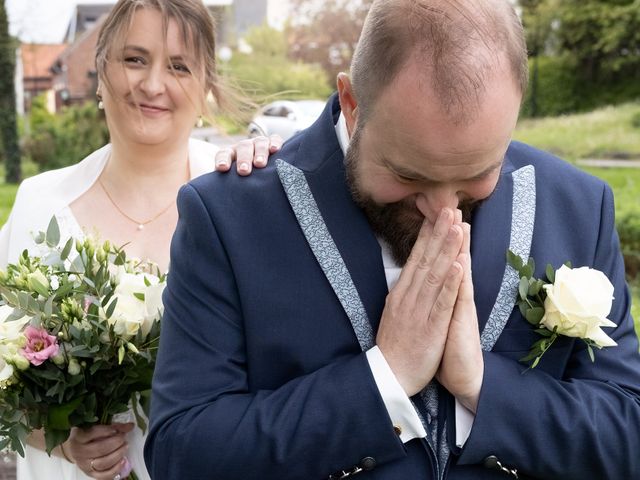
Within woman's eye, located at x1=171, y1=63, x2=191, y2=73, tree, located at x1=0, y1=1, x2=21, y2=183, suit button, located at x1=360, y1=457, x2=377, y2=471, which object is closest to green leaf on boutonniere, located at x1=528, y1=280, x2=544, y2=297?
suit button, located at x1=360, y1=457, x2=377, y2=471

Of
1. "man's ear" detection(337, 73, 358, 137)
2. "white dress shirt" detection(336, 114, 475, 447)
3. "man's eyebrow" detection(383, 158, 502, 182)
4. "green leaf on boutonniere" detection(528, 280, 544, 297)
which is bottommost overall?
"white dress shirt" detection(336, 114, 475, 447)

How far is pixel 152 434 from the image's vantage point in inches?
93.4

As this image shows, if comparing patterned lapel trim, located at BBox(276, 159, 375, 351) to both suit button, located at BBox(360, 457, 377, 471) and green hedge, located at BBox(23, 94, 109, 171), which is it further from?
green hedge, located at BBox(23, 94, 109, 171)

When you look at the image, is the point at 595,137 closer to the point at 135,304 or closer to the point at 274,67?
the point at 135,304

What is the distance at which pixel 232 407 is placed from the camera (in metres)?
2.27

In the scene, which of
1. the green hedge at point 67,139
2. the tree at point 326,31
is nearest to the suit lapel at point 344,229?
the green hedge at point 67,139

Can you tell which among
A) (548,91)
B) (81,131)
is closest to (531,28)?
(548,91)

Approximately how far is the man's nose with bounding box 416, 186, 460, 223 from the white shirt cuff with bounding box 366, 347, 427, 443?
366 millimetres

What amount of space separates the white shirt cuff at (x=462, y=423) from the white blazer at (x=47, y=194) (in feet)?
6.31

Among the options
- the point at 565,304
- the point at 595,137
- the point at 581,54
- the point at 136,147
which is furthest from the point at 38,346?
the point at 581,54

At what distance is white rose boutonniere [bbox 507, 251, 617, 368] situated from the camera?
7.56ft

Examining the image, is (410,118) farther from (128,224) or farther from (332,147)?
(128,224)

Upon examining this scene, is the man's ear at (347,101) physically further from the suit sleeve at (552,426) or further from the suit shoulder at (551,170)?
the suit sleeve at (552,426)

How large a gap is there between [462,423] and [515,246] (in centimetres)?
49
